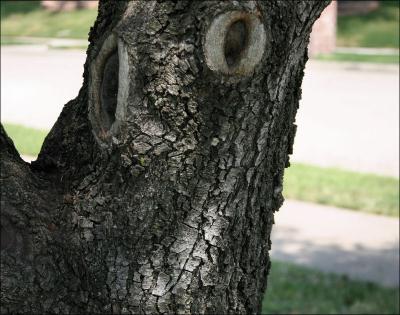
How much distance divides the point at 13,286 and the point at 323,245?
4652 mm

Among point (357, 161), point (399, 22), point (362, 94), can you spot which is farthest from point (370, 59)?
point (357, 161)

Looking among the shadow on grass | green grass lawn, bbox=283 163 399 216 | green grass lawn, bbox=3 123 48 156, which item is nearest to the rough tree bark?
green grass lawn, bbox=283 163 399 216

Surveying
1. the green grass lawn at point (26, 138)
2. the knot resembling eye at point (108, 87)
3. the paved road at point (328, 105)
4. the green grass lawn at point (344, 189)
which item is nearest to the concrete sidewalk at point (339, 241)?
the green grass lawn at point (344, 189)

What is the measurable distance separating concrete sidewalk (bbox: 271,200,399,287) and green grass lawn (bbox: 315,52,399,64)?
1266 cm

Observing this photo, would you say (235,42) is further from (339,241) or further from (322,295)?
(339,241)

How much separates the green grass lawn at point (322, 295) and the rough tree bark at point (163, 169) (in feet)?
9.94

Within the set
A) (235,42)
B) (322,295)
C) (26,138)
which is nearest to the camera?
(235,42)

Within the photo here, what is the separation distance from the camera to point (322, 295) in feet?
17.1

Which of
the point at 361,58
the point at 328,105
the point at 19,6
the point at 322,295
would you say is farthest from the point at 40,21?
the point at 322,295

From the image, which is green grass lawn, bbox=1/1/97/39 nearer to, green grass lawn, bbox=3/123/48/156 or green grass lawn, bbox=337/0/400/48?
green grass lawn, bbox=337/0/400/48

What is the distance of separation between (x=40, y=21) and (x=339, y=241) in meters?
24.8

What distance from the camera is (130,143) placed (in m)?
1.86

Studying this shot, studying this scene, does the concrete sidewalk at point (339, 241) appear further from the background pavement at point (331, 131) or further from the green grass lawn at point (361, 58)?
the green grass lawn at point (361, 58)

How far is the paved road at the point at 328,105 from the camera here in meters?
9.28
